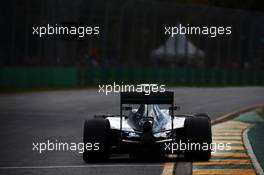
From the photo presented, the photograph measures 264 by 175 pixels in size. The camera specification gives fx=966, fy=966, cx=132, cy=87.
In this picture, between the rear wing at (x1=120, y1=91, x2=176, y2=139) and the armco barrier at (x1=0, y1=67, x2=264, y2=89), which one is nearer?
the rear wing at (x1=120, y1=91, x2=176, y2=139)

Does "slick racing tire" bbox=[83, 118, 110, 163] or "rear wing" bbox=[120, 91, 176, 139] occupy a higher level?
"rear wing" bbox=[120, 91, 176, 139]

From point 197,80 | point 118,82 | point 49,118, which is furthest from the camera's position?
point 197,80

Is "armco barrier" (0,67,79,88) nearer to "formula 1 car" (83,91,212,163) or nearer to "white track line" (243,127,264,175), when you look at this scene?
"white track line" (243,127,264,175)

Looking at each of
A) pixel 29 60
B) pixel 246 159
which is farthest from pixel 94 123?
pixel 29 60

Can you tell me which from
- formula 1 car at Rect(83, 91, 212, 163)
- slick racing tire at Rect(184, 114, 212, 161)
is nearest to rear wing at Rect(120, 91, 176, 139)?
formula 1 car at Rect(83, 91, 212, 163)

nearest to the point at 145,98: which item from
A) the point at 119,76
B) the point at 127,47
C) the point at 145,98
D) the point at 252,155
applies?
the point at 145,98

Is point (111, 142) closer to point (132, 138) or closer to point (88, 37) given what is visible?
point (132, 138)

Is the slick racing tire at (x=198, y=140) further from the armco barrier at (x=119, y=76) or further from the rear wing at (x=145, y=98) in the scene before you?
the armco barrier at (x=119, y=76)

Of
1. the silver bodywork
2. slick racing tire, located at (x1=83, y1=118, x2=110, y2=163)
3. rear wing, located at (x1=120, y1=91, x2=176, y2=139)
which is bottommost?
slick racing tire, located at (x1=83, y1=118, x2=110, y2=163)

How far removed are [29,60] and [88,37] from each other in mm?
7480

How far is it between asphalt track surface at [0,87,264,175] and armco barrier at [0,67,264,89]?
9.76 ft

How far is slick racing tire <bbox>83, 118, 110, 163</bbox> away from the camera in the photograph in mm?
15211

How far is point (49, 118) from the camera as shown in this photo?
28859 millimetres

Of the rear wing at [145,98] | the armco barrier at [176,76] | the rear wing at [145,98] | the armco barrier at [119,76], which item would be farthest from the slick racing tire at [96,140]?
the armco barrier at [176,76]
